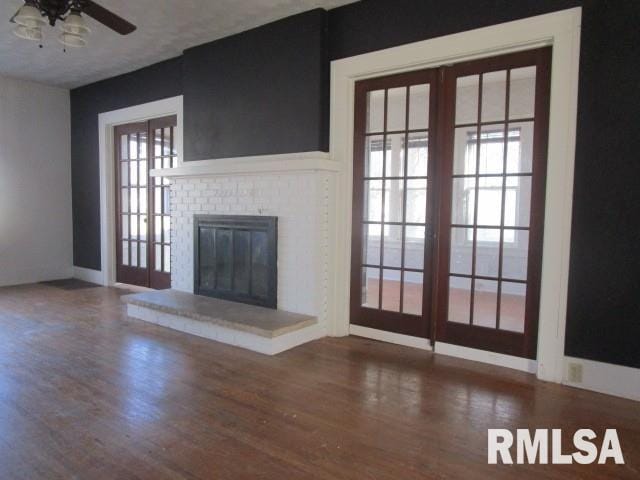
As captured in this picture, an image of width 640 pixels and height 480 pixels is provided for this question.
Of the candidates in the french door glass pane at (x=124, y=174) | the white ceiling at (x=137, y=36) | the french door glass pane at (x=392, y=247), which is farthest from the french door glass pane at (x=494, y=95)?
the french door glass pane at (x=124, y=174)

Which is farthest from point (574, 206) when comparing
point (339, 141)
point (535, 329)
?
point (339, 141)

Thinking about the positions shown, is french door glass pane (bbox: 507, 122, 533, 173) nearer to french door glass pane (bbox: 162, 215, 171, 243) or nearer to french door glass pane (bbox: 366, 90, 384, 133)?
french door glass pane (bbox: 366, 90, 384, 133)

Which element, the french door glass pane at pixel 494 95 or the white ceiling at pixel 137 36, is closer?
the french door glass pane at pixel 494 95

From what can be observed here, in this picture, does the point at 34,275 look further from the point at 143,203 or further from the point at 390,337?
the point at 390,337

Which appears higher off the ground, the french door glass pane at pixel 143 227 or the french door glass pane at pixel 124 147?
the french door glass pane at pixel 124 147

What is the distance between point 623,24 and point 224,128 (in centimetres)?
345

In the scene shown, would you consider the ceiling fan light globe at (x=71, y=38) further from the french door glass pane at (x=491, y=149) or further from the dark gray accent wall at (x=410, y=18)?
the french door glass pane at (x=491, y=149)

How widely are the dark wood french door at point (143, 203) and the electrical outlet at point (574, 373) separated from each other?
14.9 feet

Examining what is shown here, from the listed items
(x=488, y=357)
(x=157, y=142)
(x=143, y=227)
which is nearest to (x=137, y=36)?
(x=157, y=142)

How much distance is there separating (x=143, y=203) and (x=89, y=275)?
5.45 feet

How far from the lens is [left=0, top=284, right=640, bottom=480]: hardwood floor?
1.98m

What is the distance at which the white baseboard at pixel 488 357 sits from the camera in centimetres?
317

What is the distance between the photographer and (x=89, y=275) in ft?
21.8

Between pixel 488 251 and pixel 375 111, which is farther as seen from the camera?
pixel 375 111
